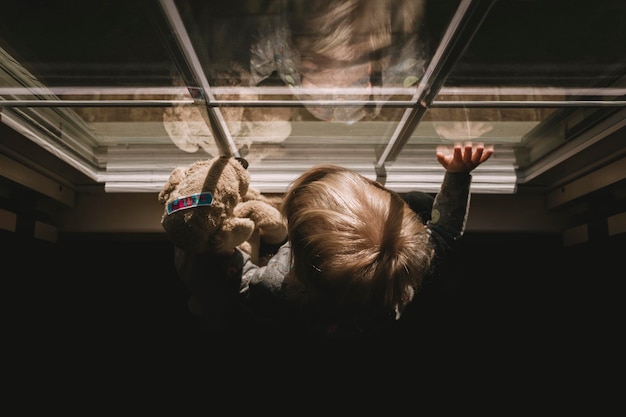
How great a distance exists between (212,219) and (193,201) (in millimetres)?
37

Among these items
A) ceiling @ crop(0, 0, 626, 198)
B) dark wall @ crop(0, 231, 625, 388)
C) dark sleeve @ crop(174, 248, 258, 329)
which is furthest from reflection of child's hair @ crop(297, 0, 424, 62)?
dark wall @ crop(0, 231, 625, 388)

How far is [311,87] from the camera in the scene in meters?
0.70

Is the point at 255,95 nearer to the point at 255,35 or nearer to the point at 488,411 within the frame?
the point at 255,35

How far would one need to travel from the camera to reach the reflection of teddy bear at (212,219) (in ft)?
1.78

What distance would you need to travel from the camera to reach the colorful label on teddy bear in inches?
21.2

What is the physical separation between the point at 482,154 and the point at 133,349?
3.52 feet

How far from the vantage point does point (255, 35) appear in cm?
60

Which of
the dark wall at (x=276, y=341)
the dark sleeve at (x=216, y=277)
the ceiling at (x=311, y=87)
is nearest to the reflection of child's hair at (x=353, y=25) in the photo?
the ceiling at (x=311, y=87)

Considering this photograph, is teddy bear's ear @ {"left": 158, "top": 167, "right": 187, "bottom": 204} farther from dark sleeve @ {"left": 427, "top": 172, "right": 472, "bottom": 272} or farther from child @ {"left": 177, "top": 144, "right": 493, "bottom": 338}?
dark sleeve @ {"left": 427, "top": 172, "right": 472, "bottom": 272}

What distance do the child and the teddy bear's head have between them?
56 millimetres

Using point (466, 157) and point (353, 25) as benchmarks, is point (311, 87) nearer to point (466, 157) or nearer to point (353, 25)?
point (353, 25)

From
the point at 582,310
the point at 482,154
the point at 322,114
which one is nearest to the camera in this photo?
the point at 482,154

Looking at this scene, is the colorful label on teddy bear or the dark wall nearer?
the colorful label on teddy bear

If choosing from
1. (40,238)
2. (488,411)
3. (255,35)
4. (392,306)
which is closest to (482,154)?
(392,306)
